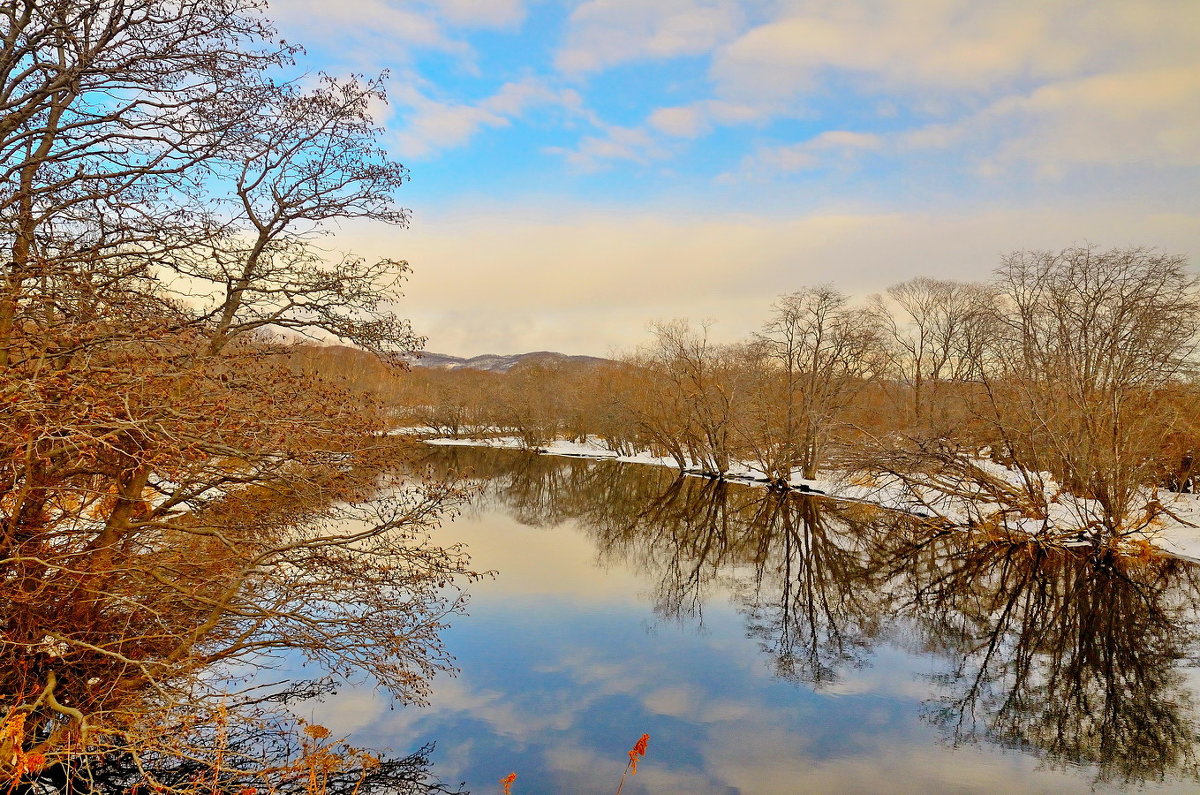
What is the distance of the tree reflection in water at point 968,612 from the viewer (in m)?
7.90

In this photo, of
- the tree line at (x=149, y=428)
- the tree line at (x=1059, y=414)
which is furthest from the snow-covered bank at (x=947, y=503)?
the tree line at (x=149, y=428)

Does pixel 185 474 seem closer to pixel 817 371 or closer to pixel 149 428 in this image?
pixel 149 428

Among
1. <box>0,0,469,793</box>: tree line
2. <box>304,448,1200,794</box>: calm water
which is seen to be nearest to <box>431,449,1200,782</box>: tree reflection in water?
<box>304,448,1200,794</box>: calm water

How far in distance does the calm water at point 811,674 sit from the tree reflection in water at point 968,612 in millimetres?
48

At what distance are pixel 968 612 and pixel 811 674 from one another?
15.7ft

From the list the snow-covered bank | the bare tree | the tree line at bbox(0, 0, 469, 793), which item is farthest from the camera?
the bare tree

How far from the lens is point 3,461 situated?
5445 millimetres

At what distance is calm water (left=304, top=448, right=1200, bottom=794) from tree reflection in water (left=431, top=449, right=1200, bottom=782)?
5cm

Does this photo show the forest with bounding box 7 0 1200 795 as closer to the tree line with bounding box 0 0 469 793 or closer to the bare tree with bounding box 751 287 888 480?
the tree line with bounding box 0 0 469 793

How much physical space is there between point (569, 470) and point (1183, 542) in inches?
1090

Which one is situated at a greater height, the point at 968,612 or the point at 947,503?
the point at 947,503

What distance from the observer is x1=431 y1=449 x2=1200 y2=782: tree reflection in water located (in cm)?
790

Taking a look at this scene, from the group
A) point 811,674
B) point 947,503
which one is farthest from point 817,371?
point 811,674

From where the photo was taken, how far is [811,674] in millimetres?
9648
